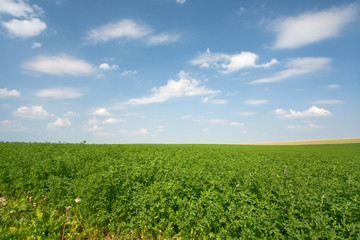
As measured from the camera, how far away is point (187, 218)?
16.5 feet

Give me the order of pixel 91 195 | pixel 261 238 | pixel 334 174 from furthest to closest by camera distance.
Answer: pixel 334 174, pixel 91 195, pixel 261 238

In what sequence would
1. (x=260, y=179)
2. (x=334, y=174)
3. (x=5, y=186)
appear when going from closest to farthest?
(x=260, y=179) → (x=5, y=186) → (x=334, y=174)

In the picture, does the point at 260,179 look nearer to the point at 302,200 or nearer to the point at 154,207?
the point at 302,200

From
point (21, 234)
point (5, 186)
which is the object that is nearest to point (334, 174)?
point (21, 234)

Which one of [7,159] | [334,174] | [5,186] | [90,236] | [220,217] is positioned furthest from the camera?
[7,159]

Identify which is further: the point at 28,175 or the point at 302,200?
the point at 28,175

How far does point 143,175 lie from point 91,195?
197 cm

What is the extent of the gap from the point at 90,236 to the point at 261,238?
418 cm

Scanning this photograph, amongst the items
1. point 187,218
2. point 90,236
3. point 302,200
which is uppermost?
point 302,200

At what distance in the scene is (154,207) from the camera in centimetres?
553

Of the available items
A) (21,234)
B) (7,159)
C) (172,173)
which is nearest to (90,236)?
(21,234)

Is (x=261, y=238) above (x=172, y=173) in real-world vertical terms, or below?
below

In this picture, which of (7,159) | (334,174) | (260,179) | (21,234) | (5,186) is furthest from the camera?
(7,159)

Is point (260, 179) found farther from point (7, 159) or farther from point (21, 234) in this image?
point (7, 159)
